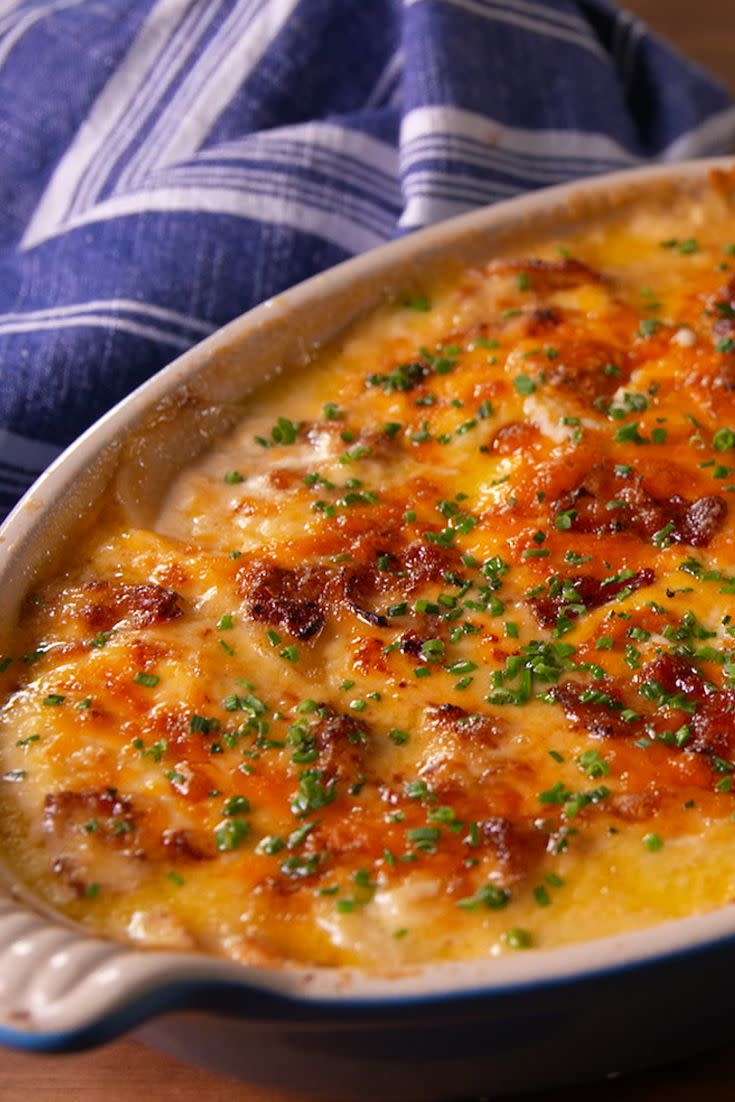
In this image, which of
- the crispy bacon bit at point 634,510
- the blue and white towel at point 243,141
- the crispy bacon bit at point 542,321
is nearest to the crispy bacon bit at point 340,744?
the crispy bacon bit at point 634,510

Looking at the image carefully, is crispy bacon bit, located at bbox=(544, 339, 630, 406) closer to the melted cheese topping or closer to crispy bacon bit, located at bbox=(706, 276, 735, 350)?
the melted cheese topping

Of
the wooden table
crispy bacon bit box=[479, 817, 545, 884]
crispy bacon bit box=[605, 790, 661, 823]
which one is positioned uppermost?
crispy bacon bit box=[605, 790, 661, 823]

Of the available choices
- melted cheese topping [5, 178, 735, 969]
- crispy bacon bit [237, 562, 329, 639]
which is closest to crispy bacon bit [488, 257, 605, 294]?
melted cheese topping [5, 178, 735, 969]

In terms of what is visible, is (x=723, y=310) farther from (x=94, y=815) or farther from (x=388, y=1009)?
(x=388, y=1009)

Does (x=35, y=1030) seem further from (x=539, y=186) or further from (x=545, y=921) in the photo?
(x=539, y=186)

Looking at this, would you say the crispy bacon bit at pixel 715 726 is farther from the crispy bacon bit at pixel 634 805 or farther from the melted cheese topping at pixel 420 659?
the crispy bacon bit at pixel 634 805

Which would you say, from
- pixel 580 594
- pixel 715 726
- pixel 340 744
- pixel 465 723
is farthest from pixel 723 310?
pixel 340 744
